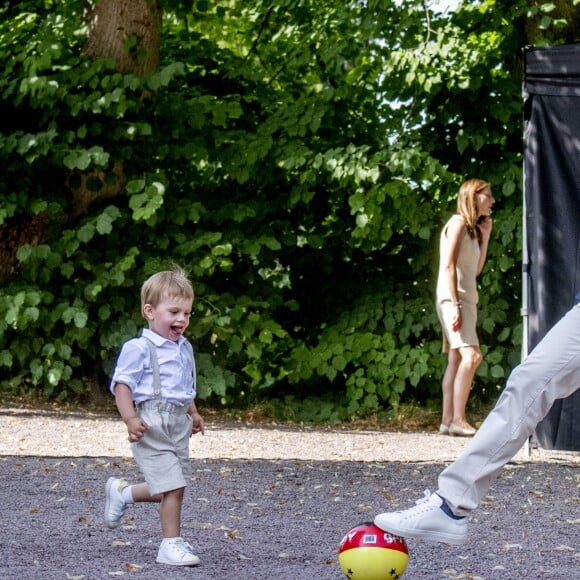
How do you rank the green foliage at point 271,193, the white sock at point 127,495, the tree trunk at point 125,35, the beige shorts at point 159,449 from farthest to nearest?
the tree trunk at point 125,35, the green foliage at point 271,193, the white sock at point 127,495, the beige shorts at point 159,449

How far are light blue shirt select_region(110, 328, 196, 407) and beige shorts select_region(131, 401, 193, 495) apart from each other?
1.6 inches

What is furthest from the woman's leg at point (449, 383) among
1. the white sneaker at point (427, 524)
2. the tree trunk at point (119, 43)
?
the white sneaker at point (427, 524)

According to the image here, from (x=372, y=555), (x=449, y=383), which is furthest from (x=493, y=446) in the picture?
(x=449, y=383)

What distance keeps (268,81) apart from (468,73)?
88.9 inches

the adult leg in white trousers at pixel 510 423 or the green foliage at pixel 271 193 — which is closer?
the adult leg in white trousers at pixel 510 423

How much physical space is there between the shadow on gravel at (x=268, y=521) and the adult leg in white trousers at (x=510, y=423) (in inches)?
16.3

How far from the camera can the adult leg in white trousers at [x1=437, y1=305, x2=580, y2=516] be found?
365 centimetres

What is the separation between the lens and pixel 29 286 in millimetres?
9492

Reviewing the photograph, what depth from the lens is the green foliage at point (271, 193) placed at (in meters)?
9.29

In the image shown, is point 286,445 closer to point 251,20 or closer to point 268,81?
point 268,81

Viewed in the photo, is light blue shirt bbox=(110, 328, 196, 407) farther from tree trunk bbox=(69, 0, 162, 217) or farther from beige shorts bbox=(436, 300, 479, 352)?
tree trunk bbox=(69, 0, 162, 217)

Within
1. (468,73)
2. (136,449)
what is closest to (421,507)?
(136,449)

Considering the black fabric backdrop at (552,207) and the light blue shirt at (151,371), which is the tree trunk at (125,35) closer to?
the black fabric backdrop at (552,207)

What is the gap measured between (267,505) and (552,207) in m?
2.95
